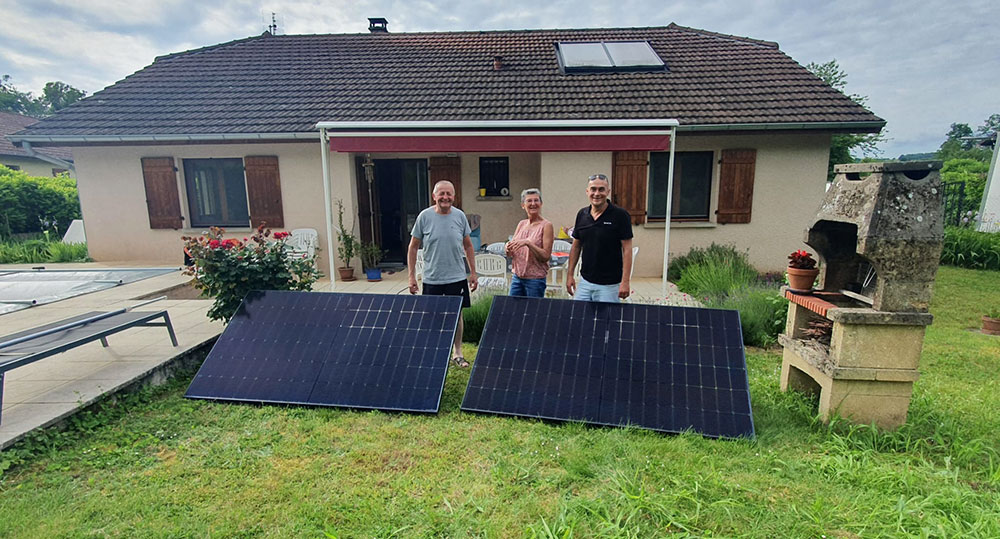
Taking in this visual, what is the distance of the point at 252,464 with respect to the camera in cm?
268

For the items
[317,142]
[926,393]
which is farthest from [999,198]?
[317,142]

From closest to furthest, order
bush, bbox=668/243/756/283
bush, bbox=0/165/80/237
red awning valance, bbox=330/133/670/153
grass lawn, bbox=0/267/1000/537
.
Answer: grass lawn, bbox=0/267/1000/537
red awning valance, bbox=330/133/670/153
bush, bbox=668/243/756/283
bush, bbox=0/165/80/237

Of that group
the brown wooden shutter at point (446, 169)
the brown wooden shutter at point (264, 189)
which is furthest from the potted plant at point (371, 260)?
the brown wooden shutter at point (446, 169)

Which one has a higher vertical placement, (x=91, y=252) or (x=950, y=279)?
(x=91, y=252)

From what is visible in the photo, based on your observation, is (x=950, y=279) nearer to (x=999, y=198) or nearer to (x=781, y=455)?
(x=999, y=198)

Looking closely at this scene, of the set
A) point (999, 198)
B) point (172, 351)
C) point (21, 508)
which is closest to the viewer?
point (21, 508)

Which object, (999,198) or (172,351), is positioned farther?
(999,198)

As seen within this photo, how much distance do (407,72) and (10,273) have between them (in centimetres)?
787

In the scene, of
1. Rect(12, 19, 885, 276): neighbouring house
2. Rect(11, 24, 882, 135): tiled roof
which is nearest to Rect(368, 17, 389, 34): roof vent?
Rect(11, 24, 882, 135): tiled roof

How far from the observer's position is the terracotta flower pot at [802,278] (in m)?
3.40

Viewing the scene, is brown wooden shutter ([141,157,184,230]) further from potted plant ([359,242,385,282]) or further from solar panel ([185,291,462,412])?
solar panel ([185,291,462,412])

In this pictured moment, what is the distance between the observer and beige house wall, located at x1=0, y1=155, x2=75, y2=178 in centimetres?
1938

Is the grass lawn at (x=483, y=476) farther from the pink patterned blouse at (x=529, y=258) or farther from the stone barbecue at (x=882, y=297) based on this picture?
the pink patterned blouse at (x=529, y=258)

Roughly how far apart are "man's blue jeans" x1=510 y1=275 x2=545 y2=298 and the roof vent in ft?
36.0
